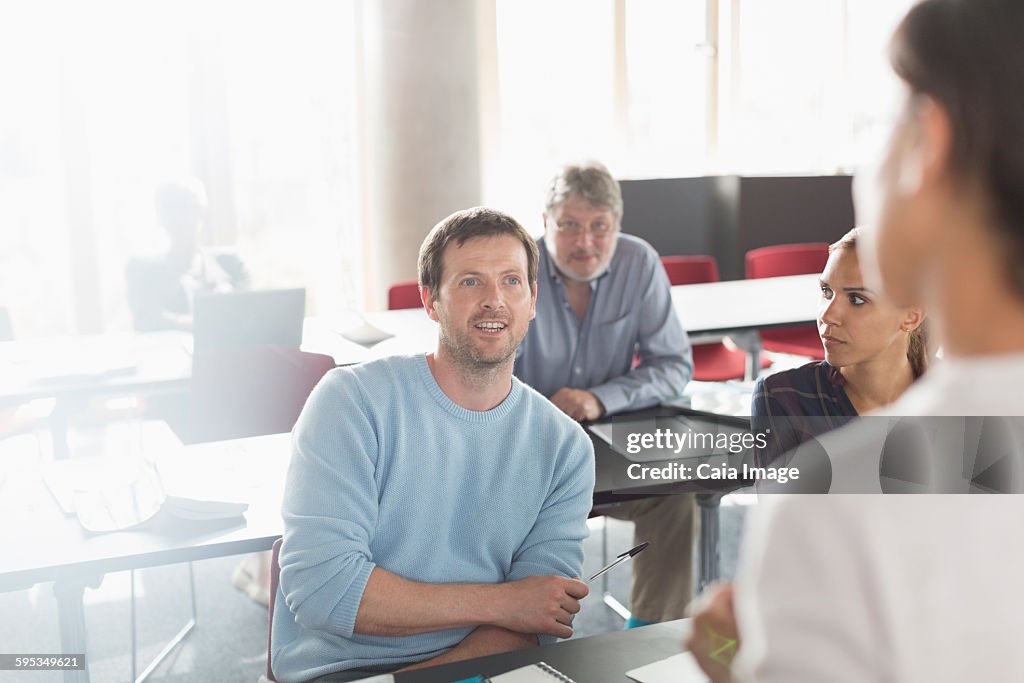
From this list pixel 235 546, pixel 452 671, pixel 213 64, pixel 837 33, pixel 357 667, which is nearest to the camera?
pixel 452 671

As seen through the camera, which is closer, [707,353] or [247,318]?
[247,318]

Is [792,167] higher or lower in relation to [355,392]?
higher

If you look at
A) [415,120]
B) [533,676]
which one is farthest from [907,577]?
[415,120]

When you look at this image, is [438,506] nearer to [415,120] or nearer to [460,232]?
[460,232]

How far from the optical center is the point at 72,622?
76.4 inches

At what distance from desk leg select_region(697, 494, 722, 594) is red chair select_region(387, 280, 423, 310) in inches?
73.1

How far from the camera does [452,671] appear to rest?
140 cm

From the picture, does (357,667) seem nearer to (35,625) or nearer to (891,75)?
(891,75)

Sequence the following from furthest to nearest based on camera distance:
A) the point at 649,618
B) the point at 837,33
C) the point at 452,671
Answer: the point at 837,33, the point at 649,618, the point at 452,671

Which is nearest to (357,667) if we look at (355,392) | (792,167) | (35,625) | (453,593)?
(453,593)

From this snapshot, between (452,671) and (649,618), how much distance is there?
1.71 m

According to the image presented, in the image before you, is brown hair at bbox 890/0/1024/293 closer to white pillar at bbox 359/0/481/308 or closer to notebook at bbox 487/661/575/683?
notebook at bbox 487/661/575/683

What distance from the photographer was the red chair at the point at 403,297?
4332mm

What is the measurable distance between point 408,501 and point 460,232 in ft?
1.85
